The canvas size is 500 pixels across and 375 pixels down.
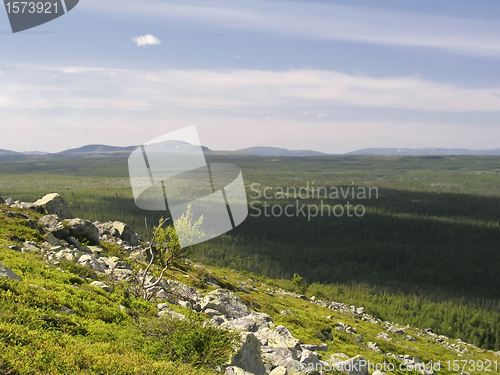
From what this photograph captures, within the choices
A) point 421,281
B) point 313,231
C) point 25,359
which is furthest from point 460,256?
point 25,359

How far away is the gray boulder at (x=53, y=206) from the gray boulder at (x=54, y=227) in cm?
641

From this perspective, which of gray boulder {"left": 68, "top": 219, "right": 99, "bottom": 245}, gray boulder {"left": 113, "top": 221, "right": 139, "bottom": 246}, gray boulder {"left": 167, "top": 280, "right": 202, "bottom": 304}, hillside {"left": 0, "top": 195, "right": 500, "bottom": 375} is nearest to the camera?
hillside {"left": 0, "top": 195, "right": 500, "bottom": 375}

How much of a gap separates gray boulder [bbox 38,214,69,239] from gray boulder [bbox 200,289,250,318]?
35.7ft

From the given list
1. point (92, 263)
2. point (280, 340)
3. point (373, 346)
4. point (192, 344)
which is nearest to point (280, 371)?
point (192, 344)

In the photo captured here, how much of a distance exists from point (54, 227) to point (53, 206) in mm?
8832

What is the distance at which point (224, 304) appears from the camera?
19.1 meters

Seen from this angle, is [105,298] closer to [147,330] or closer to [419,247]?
[147,330]

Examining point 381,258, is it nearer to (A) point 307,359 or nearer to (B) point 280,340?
(B) point 280,340

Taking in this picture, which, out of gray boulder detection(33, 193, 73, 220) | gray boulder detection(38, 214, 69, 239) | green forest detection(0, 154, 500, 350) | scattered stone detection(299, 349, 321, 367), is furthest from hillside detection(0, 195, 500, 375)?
green forest detection(0, 154, 500, 350)

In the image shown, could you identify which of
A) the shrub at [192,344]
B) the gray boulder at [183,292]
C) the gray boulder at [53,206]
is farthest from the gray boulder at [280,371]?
the gray boulder at [53,206]

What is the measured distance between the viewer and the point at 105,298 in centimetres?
1359

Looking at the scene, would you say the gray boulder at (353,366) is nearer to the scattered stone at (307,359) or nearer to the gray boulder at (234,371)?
the scattered stone at (307,359)

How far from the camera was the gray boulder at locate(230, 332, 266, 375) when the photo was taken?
31.8 ft

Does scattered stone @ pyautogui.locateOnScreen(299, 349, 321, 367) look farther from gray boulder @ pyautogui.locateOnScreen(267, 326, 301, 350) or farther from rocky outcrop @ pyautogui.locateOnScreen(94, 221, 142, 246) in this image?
rocky outcrop @ pyautogui.locateOnScreen(94, 221, 142, 246)
